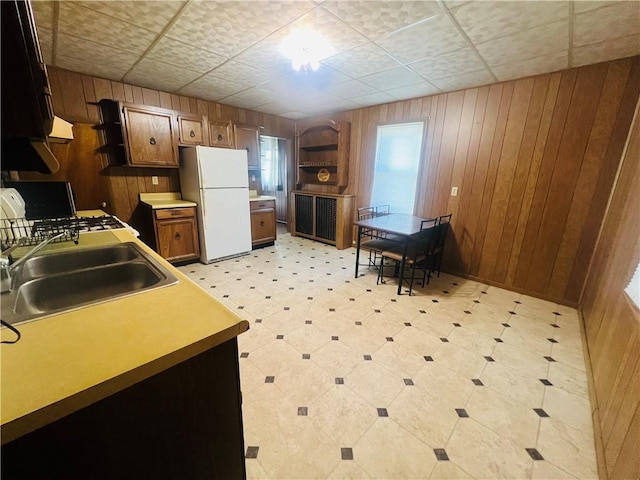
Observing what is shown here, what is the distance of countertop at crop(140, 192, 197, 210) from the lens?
3482 mm

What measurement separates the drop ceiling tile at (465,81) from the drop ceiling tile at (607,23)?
79cm

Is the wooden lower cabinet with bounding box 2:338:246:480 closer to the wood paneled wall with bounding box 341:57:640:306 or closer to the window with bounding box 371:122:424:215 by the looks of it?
the wood paneled wall with bounding box 341:57:640:306

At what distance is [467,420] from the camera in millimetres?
1518

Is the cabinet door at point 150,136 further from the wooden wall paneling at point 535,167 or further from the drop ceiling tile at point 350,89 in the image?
the wooden wall paneling at point 535,167

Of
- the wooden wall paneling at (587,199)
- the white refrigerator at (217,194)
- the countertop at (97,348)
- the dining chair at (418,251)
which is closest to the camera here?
the countertop at (97,348)

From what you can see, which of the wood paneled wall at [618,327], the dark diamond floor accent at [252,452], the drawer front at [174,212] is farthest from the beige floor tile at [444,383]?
the drawer front at [174,212]

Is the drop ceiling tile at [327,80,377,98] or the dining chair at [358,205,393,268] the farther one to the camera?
the dining chair at [358,205,393,268]

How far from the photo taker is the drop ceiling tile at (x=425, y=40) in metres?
1.89

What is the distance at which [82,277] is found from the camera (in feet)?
4.27

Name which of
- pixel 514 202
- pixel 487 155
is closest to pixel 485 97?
pixel 487 155

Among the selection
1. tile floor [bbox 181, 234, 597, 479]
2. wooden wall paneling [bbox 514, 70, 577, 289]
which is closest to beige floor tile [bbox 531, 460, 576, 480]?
tile floor [bbox 181, 234, 597, 479]

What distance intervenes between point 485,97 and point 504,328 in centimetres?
260

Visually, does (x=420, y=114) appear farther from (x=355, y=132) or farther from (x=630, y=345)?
(x=630, y=345)

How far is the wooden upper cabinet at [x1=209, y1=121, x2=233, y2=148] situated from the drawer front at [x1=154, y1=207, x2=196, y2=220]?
45.6 inches
